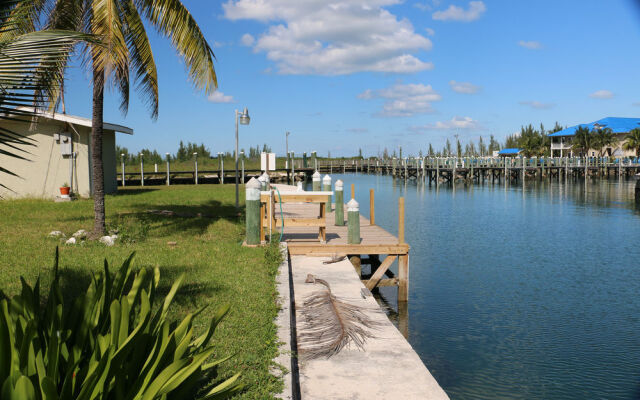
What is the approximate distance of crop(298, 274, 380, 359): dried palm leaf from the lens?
6.66m

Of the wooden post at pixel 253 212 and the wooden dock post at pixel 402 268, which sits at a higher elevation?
the wooden post at pixel 253 212

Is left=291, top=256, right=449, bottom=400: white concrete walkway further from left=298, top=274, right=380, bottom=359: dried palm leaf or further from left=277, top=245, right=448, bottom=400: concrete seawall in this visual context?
left=298, top=274, right=380, bottom=359: dried palm leaf

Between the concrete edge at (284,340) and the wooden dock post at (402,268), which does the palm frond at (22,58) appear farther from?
the wooden dock post at (402,268)

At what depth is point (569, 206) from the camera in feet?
117

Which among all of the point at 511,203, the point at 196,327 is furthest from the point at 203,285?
the point at 511,203

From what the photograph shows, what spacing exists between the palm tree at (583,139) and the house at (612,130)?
1.50 m

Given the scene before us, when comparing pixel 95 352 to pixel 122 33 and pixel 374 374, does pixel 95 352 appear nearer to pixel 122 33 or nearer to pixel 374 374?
pixel 374 374

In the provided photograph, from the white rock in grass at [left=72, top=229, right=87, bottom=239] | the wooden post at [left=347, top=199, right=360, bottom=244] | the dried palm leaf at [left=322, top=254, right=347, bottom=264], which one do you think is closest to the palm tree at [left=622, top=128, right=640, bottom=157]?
the wooden post at [left=347, top=199, right=360, bottom=244]

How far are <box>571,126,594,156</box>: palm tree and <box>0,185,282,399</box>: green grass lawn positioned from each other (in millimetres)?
80020

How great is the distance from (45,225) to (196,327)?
10587mm

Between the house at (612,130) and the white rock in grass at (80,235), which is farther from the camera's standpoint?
the house at (612,130)

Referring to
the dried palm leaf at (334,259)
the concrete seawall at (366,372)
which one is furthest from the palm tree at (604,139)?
the concrete seawall at (366,372)

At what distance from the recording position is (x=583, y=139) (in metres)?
85.1

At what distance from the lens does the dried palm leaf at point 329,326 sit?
6.66m
